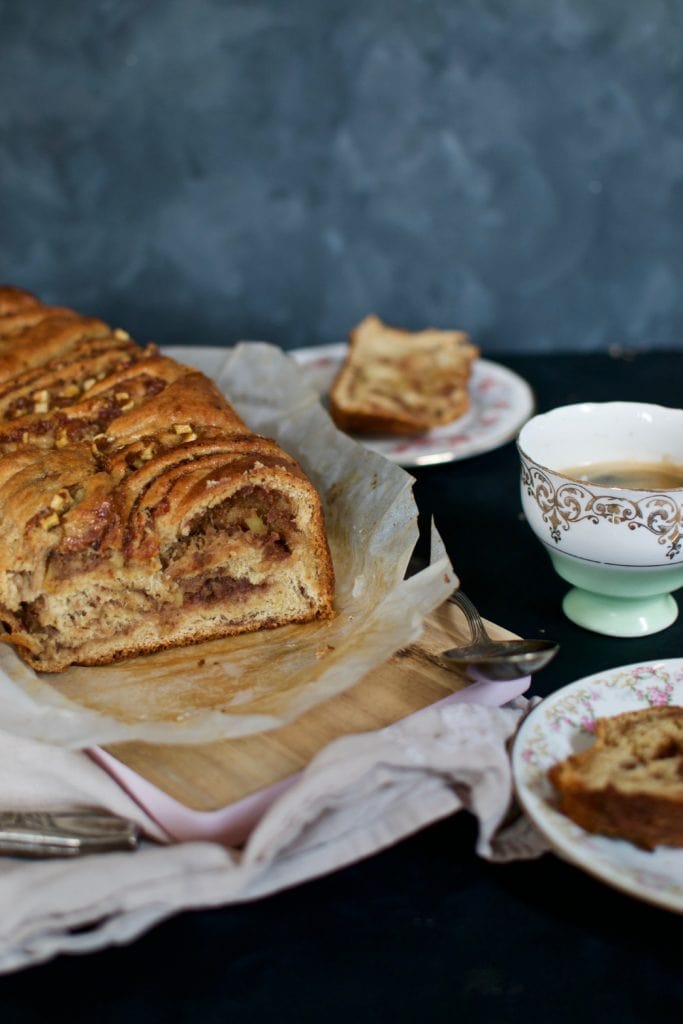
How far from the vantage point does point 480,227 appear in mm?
4500

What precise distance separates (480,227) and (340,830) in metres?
3.18

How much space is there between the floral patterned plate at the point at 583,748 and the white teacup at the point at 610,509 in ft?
0.91

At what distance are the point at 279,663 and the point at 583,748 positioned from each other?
2.41ft

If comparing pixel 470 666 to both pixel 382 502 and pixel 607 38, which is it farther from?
pixel 607 38

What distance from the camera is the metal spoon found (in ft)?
6.68

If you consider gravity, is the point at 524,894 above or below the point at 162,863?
below

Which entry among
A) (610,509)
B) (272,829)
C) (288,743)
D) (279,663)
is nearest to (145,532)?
(279,663)

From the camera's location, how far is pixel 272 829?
1.78 meters

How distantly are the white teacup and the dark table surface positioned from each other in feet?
2.16

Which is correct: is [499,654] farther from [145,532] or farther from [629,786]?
[145,532]

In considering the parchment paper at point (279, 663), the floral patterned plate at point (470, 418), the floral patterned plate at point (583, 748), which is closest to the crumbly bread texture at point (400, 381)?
the floral patterned plate at point (470, 418)

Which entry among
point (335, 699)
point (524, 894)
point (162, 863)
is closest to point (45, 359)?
point (335, 699)

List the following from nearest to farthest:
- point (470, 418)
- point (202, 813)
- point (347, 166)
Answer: point (202, 813), point (470, 418), point (347, 166)

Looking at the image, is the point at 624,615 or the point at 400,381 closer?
the point at 624,615
